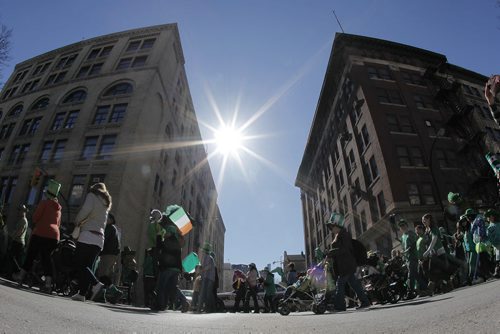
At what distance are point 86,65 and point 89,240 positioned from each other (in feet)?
112

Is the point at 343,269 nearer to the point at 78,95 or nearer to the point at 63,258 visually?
the point at 63,258

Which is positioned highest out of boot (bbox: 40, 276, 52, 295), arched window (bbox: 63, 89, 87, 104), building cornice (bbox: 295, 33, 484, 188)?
building cornice (bbox: 295, 33, 484, 188)

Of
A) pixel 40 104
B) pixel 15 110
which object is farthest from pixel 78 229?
pixel 15 110

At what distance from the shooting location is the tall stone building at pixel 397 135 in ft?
80.6

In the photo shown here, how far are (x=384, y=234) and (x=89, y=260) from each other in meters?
25.1

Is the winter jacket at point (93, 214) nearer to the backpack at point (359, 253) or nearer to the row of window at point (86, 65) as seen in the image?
the backpack at point (359, 253)

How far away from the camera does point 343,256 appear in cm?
603

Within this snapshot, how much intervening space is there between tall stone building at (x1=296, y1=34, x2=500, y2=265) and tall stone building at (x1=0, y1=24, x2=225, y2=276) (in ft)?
62.7

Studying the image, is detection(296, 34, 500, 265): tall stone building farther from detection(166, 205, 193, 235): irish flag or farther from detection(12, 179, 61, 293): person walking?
detection(12, 179, 61, 293): person walking

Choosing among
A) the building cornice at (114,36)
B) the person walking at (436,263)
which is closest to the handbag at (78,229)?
the person walking at (436,263)

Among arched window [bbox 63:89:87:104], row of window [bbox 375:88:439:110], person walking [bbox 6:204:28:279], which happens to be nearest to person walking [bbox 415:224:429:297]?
person walking [bbox 6:204:28:279]

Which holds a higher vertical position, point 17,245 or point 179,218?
point 179,218

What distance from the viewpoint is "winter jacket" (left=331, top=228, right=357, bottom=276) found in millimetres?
5938

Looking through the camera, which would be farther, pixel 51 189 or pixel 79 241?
pixel 51 189
